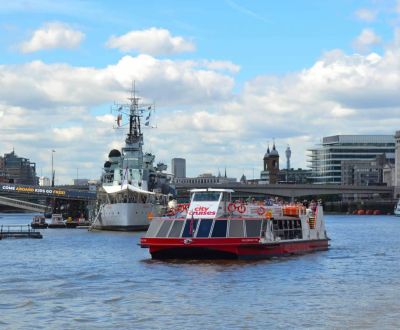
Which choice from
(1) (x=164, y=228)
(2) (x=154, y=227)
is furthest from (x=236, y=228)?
(2) (x=154, y=227)

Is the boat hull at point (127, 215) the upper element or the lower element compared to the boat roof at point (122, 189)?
lower

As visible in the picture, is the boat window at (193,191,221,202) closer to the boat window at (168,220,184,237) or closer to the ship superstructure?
the boat window at (168,220,184,237)

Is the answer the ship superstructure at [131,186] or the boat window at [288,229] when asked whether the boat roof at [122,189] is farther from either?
the boat window at [288,229]

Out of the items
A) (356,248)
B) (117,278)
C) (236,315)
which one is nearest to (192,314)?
(236,315)

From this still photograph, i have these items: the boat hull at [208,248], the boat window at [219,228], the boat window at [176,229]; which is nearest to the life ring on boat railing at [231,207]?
the boat window at [219,228]

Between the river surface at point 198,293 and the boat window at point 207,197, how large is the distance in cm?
509

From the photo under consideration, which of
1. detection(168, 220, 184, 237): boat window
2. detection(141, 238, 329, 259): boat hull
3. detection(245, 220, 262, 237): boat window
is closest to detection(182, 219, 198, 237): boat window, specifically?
detection(168, 220, 184, 237): boat window

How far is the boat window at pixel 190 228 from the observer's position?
67.5 metres

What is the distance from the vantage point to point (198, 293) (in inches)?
2008

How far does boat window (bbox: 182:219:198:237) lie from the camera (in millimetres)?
67500

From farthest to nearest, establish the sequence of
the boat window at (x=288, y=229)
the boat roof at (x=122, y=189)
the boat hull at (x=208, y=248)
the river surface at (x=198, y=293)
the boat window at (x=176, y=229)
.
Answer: the boat roof at (x=122, y=189) < the boat window at (x=288, y=229) < the boat window at (x=176, y=229) < the boat hull at (x=208, y=248) < the river surface at (x=198, y=293)

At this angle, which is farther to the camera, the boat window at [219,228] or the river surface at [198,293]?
the boat window at [219,228]

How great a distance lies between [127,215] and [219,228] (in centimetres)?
6710

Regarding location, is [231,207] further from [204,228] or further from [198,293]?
[198,293]
